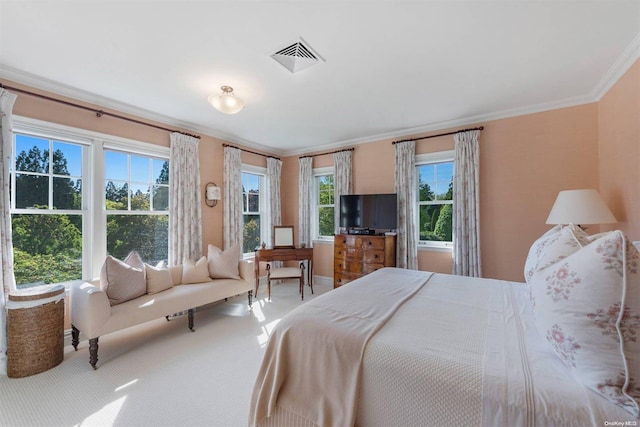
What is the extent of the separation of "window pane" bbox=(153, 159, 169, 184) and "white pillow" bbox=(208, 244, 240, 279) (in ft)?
3.91

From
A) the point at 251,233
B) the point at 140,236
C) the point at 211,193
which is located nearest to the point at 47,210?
the point at 140,236

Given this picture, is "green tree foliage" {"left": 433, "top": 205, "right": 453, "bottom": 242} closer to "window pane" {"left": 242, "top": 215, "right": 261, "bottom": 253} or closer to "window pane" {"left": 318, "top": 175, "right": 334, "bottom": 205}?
"window pane" {"left": 318, "top": 175, "right": 334, "bottom": 205}

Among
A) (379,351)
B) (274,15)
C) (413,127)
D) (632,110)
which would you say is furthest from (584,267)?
(413,127)

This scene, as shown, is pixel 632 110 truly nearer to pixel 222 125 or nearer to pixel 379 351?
pixel 379 351

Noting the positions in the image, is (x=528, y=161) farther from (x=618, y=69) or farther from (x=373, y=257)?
(x=373, y=257)

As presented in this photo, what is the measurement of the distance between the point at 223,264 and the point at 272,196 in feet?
6.54

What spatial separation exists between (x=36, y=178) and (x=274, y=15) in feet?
9.80

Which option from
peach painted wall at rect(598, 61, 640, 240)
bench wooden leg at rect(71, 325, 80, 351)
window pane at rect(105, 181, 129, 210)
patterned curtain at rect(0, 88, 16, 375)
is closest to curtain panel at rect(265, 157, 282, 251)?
window pane at rect(105, 181, 129, 210)

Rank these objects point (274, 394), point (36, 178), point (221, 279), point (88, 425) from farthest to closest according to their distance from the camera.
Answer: point (221, 279) < point (36, 178) < point (88, 425) < point (274, 394)

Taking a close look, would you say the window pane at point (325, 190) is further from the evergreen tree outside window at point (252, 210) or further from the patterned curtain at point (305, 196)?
the evergreen tree outside window at point (252, 210)

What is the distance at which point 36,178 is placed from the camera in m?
2.69

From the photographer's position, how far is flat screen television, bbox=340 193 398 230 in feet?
13.6

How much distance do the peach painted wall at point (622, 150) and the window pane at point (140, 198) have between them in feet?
17.4

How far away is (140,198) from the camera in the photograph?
348cm
